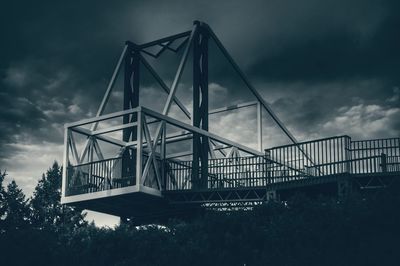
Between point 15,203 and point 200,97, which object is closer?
point 200,97

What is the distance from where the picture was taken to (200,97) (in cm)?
5288

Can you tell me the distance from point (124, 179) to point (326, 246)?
16.4 m

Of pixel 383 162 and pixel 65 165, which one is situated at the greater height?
pixel 65 165

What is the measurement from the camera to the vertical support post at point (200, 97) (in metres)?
49.9

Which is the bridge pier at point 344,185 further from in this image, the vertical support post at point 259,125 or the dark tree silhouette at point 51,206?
the dark tree silhouette at point 51,206

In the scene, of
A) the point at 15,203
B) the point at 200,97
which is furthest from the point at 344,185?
the point at 15,203

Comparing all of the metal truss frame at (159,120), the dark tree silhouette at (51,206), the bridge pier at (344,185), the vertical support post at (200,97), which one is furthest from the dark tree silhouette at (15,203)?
the bridge pier at (344,185)

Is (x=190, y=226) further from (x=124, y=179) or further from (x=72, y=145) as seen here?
(x=72, y=145)

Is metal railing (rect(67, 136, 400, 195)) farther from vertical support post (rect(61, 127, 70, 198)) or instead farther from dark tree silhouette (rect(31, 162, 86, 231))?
dark tree silhouette (rect(31, 162, 86, 231))

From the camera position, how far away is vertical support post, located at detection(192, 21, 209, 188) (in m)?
49.9

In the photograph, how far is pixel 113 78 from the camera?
5391cm

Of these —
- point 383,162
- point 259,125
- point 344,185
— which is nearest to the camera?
point 383,162

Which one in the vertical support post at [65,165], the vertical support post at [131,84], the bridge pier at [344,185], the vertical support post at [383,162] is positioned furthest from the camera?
the vertical support post at [131,84]

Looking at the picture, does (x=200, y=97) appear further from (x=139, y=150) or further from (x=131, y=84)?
(x=139, y=150)
